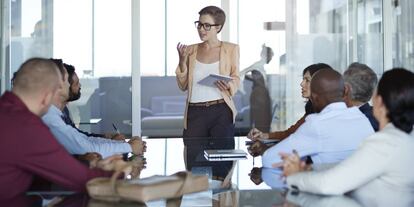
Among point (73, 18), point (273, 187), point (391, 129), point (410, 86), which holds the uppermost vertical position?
point (73, 18)

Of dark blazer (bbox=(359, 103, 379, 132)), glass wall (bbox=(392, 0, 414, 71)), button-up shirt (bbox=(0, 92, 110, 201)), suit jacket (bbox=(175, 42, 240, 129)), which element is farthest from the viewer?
glass wall (bbox=(392, 0, 414, 71))

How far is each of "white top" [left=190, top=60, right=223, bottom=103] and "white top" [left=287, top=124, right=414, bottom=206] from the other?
7.62ft

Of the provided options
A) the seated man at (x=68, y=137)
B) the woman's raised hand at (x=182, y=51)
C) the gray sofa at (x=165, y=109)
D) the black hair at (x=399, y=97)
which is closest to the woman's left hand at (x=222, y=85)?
the woman's raised hand at (x=182, y=51)

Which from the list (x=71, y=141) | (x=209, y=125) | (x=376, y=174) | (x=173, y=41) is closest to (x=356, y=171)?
(x=376, y=174)

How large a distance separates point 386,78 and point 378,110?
4.8 inches

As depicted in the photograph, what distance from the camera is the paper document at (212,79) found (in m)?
4.32

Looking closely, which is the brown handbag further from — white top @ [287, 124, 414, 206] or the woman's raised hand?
the woman's raised hand

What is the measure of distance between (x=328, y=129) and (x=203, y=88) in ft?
6.24

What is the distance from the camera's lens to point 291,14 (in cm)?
803

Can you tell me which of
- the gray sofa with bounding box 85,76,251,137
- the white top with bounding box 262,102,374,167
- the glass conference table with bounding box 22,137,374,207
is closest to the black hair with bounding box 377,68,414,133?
the glass conference table with bounding box 22,137,374,207

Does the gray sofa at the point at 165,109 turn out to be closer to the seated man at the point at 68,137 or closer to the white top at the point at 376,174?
the seated man at the point at 68,137

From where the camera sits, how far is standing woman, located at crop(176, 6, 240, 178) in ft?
15.0

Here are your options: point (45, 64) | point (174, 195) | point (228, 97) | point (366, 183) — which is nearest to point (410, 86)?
point (366, 183)

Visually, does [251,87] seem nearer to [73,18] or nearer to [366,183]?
[73,18]
